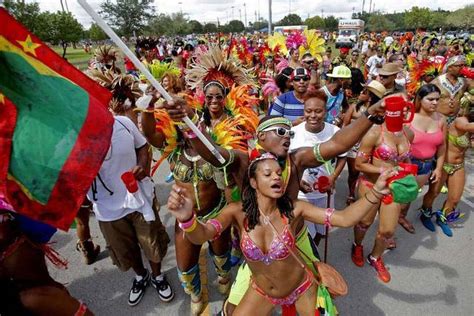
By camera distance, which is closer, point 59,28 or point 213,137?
point 213,137

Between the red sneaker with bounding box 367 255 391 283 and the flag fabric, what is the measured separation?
10.5 feet

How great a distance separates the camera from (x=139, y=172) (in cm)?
303

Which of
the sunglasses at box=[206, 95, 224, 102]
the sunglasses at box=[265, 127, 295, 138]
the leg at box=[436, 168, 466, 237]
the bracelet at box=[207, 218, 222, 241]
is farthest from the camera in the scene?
the leg at box=[436, 168, 466, 237]

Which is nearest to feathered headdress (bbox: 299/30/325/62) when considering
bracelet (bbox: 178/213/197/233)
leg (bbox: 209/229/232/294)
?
leg (bbox: 209/229/232/294)

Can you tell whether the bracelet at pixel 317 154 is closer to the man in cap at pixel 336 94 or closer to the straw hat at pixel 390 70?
the man in cap at pixel 336 94

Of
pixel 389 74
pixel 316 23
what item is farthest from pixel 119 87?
pixel 316 23

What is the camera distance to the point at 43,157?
157 centimetres

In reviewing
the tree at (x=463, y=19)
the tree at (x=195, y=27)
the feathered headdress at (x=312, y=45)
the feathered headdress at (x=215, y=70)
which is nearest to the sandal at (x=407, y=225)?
the feathered headdress at (x=215, y=70)

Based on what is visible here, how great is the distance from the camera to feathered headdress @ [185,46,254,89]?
11.8ft

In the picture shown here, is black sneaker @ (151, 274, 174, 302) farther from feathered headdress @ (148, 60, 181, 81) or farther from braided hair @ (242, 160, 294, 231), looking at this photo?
feathered headdress @ (148, 60, 181, 81)

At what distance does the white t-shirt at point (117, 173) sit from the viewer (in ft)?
9.43

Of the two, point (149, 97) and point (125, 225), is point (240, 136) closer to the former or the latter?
point (149, 97)

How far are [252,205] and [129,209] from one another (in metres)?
1.37

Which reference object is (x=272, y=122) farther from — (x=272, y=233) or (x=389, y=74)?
(x=389, y=74)
